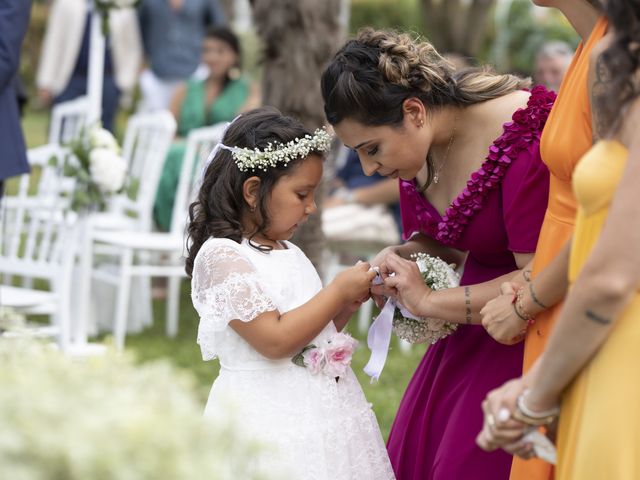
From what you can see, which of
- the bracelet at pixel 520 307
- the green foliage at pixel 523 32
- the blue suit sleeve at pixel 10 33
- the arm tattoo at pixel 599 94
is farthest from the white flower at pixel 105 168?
the green foliage at pixel 523 32

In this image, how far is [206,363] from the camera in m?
6.59

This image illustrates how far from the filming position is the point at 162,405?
162 centimetres

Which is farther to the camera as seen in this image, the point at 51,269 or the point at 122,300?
the point at 122,300

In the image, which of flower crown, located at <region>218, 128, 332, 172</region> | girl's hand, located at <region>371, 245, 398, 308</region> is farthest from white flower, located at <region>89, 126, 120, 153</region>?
girl's hand, located at <region>371, 245, 398, 308</region>

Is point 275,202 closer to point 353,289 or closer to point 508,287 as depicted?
point 353,289

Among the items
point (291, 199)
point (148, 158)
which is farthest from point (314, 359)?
point (148, 158)

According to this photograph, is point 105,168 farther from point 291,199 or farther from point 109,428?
point 109,428

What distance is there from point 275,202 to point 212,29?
6675 mm

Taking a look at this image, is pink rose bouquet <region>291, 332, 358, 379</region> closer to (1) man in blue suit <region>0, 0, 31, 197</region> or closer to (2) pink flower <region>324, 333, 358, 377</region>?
(2) pink flower <region>324, 333, 358, 377</region>

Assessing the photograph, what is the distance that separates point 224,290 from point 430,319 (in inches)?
25.6

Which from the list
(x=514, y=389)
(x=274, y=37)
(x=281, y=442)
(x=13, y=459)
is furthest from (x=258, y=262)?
(x=274, y=37)

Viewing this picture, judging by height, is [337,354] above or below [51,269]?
above

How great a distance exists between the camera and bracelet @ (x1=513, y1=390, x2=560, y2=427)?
87.3 inches

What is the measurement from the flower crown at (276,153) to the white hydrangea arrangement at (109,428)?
1494 millimetres
